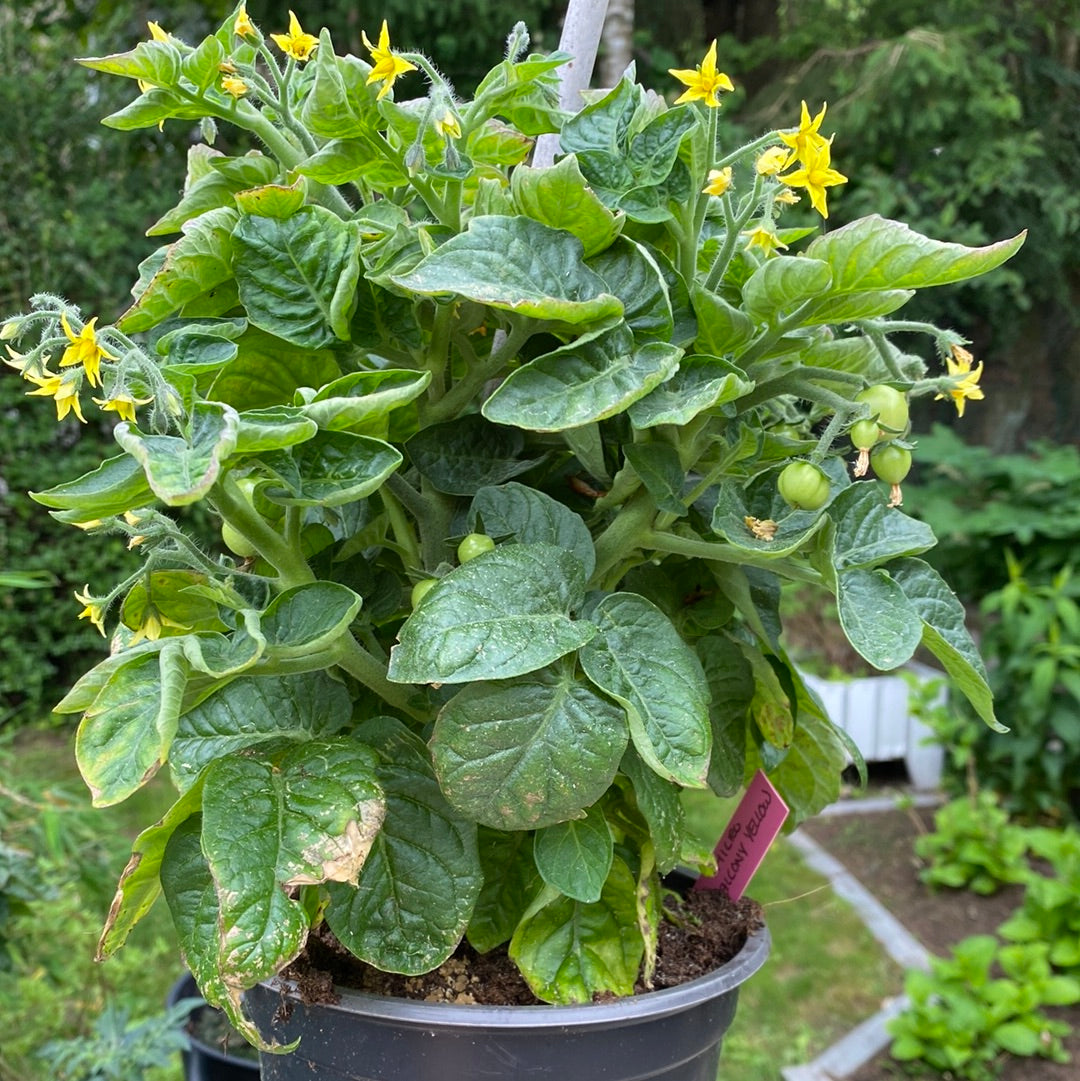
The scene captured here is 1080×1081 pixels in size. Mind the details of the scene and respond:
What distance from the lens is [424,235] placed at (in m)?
0.56

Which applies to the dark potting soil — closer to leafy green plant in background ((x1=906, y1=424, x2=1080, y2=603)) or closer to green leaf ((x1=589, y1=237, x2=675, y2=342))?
green leaf ((x1=589, y1=237, x2=675, y2=342))

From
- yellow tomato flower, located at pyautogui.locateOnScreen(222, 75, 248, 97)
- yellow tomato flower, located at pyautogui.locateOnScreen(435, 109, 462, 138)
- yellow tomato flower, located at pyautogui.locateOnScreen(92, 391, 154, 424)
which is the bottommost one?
yellow tomato flower, located at pyautogui.locateOnScreen(92, 391, 154, 424)

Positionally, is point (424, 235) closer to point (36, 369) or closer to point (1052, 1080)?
point (36, 369)

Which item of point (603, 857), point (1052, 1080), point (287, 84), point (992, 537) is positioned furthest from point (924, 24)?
point (603, 857)

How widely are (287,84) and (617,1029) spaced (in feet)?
1.88

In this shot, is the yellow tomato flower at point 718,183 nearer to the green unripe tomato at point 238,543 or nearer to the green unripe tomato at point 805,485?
the green unripe tomato at point 805,485

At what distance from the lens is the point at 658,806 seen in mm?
572

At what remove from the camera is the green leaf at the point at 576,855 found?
0.55 metres

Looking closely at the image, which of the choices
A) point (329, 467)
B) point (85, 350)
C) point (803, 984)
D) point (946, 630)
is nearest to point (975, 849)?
point (803, 984)

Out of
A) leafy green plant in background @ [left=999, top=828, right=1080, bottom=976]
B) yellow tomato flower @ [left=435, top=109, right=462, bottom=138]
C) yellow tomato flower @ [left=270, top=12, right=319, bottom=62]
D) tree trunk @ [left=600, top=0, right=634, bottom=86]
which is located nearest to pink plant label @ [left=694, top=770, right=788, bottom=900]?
yellow tomato flower @ [left=435, top=109, right=462, bottom=138]

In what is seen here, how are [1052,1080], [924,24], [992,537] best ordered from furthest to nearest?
[924,24]
[992,537]
[1052,1080]

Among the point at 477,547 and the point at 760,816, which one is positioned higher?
the point at 477,547

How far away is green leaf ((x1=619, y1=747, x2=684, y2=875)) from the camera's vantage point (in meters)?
0.56

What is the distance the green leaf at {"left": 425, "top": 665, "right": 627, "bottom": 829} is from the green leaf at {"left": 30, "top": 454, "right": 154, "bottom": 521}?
184 millimetres
